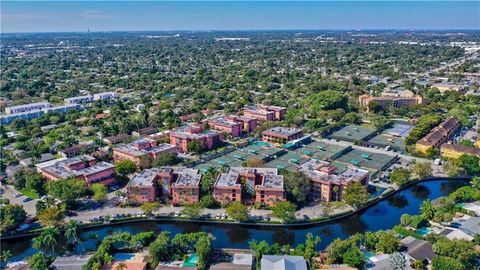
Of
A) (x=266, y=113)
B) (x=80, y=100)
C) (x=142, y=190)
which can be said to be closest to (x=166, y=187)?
(x=142, y=190)

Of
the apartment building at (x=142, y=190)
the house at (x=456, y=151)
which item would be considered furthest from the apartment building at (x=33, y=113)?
the house at (x=456, y=151)

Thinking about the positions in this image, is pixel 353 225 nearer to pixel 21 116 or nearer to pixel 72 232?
pixel 72 232

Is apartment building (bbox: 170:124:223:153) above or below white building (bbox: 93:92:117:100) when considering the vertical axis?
below

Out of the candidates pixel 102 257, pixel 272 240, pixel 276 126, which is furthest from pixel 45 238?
pixel 276 126

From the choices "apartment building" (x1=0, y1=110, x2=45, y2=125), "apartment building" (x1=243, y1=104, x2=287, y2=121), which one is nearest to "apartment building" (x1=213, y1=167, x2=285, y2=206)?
"apartment building" (x1=243, y1=104, x2=287, y2=121)

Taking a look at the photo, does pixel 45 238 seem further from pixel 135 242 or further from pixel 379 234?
pixel 379 234

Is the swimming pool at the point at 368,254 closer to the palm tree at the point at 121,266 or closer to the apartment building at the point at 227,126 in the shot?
the palm tree at the point at 121,266

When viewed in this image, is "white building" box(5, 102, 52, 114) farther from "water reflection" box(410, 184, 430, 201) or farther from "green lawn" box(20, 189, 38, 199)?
"water reflection" box(410, 184, 430, 201)
